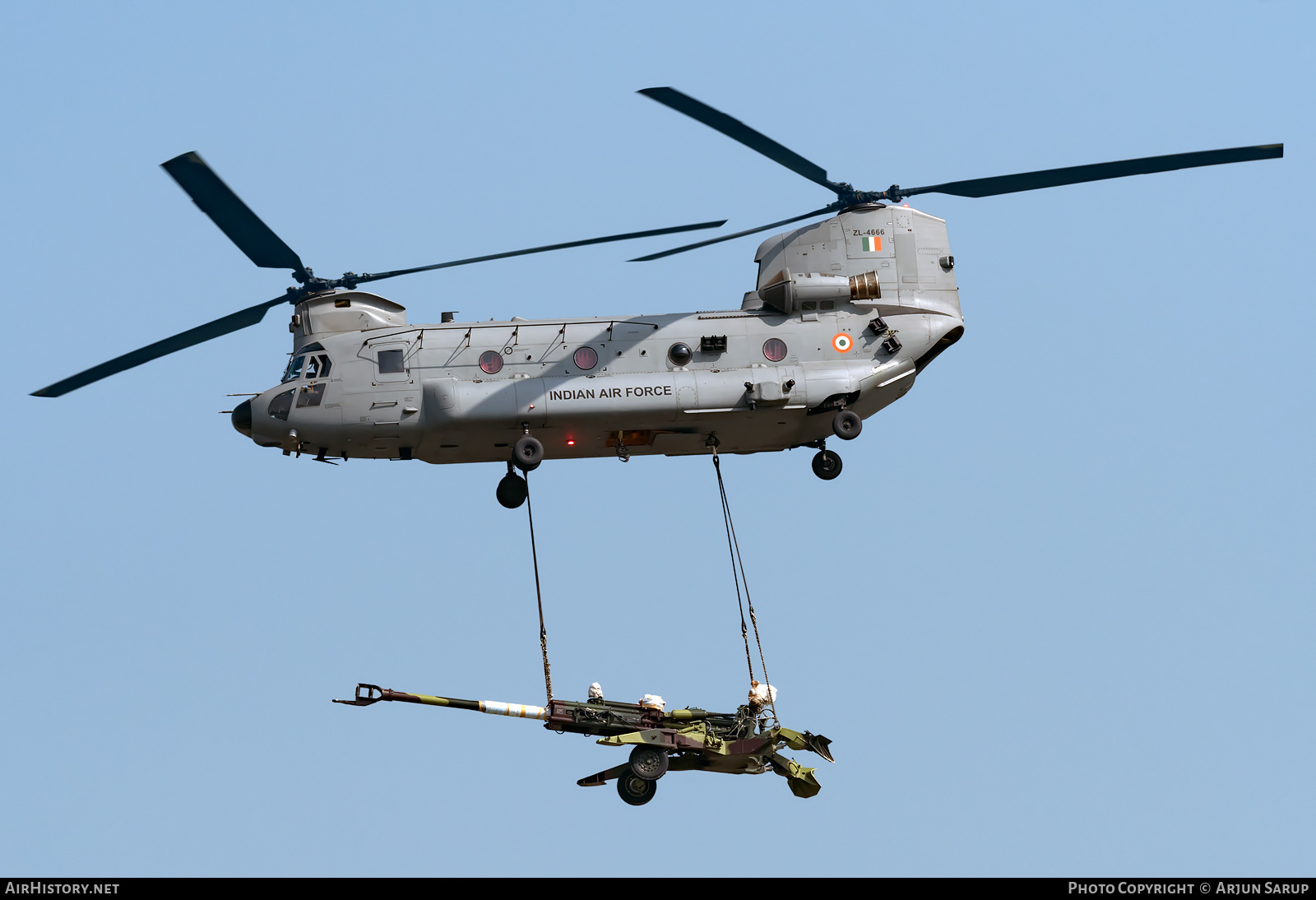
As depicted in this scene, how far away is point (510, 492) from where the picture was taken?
131 ft

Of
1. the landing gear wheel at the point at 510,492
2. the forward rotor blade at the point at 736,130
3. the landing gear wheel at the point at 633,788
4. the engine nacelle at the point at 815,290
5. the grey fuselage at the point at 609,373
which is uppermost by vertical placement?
the forward rotor blade at the point at 736,130

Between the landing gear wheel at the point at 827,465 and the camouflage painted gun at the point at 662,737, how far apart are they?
524 centimetres

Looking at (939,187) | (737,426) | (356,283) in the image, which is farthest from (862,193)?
(356,283)

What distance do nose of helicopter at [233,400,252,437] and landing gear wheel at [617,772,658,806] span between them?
29.3ft

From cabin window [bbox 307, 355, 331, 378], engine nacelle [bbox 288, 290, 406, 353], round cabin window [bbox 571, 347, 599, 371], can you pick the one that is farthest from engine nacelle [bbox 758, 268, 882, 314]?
cabin window [bbox 307, 355, 331, 378]

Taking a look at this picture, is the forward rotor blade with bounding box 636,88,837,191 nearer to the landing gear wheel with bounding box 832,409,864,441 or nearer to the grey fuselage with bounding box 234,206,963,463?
the grey fuselage with bounding box 234,206,963,463

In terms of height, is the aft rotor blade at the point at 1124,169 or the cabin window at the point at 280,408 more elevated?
the aft rotor blade at the point at 1124,169

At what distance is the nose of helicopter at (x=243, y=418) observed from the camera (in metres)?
39.4

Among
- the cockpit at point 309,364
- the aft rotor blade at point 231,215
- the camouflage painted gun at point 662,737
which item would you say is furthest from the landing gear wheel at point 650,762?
the aft rotor blade at point 231,215

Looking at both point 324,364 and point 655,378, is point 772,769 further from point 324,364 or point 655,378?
point 324,364

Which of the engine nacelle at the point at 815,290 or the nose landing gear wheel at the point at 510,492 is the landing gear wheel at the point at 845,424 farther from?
the nose landing gear wheel at the point at 510,492

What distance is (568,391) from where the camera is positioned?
39031 mm

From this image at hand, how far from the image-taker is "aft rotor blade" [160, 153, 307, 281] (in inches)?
1521
